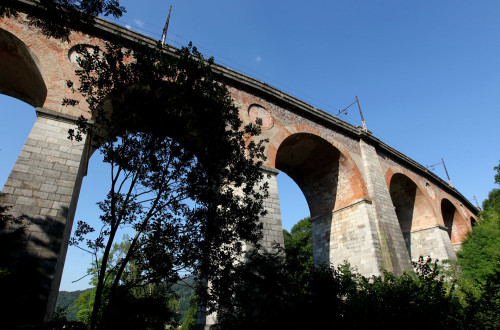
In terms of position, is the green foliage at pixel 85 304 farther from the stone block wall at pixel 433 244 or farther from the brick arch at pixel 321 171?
the stone block wall at pixel 433 244

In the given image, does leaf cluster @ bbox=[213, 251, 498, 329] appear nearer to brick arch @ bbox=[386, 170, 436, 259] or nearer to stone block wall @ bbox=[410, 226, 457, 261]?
stone block wall @ bbox=[410, 226, 457, 261]

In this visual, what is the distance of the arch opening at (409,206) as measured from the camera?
15.9 m

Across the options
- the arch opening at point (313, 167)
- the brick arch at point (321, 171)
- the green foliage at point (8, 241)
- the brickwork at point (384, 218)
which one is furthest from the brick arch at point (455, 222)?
the green foliage at point (8, 241)

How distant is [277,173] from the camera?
356 inches

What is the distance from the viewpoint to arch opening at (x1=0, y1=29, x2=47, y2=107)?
23.9 ft

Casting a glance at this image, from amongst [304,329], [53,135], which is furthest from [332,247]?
[53,135]

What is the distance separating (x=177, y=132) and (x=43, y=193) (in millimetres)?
3200

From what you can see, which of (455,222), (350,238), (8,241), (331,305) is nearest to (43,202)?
(8,241)

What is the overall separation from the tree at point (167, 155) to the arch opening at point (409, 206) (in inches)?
521

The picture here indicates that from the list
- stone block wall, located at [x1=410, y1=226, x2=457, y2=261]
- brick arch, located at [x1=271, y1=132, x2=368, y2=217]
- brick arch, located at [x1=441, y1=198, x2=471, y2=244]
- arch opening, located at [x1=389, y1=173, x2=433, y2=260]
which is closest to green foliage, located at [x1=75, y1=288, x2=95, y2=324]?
brick arch, located at [x1=271, y1=132, x2=368, y2=217]

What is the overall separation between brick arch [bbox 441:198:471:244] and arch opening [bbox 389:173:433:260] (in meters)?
4.30

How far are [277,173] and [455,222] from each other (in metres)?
18.6

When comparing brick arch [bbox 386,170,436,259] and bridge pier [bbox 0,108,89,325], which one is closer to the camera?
bridge pier [bbox 0,108,89,325]

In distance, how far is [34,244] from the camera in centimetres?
510
